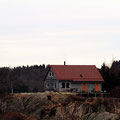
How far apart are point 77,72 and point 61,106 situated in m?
13.4

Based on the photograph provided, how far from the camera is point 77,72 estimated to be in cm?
8481

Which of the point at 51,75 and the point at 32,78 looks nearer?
the point at 51,75

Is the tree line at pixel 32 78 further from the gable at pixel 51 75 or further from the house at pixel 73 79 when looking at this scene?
the gable at pixel 51 75

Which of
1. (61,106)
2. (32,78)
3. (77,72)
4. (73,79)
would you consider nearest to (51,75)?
(77,72)

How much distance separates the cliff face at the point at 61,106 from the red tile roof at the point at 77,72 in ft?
27.3

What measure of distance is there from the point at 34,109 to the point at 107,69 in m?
16.6

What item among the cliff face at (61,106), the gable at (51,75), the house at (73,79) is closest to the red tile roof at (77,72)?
the house at (73,79)

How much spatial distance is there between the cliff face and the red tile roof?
27.3 ft

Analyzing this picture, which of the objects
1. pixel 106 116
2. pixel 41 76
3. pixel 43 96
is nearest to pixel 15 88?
pixel 41 76

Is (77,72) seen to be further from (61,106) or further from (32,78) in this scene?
(32,78)

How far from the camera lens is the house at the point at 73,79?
82.2m

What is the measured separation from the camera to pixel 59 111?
71.6 metres

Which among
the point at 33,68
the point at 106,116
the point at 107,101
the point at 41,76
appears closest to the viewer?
the point at 106,116

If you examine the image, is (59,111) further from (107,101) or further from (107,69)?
(107,69)
